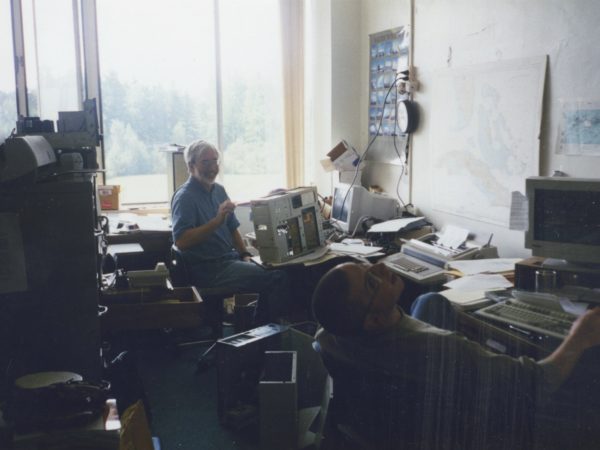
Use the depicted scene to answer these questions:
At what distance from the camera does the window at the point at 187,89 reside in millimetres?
4949

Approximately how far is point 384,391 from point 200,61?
4036 mm

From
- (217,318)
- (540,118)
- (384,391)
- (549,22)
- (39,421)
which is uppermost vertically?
(549,22)

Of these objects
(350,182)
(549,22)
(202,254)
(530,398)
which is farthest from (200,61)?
(530,398)

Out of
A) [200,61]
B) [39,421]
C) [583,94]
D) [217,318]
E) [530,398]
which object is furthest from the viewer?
[200,61]

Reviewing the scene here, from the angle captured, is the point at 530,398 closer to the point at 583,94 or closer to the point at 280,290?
the point at 583,94

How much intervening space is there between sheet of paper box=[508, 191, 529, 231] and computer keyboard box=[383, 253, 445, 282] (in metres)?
0.49

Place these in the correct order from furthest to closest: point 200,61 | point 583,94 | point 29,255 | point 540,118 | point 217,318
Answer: point 200,61, point 217,318, point 540,118, point 583,94, point 29,255

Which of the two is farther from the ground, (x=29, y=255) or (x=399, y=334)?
(x=29, y=255)

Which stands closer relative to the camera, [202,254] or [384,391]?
[384,391]

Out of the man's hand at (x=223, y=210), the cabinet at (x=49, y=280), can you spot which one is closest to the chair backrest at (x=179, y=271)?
the man's hand at (x=223, y=210)

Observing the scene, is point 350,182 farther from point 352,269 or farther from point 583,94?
point 352,269

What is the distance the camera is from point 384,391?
167 centimetres

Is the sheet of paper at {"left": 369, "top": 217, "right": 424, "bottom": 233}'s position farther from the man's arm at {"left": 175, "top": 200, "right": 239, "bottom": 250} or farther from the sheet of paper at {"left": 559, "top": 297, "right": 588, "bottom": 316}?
the sheet of paper at {"left": 559, "top": 297, "right": 588, "bottom": 316}

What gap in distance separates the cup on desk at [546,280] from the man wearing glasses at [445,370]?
0.63m
